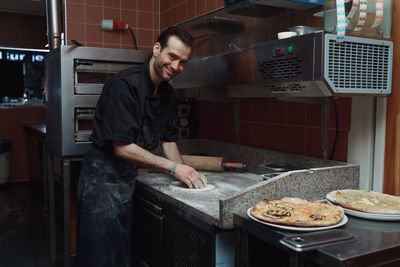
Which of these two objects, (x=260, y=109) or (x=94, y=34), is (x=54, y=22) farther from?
(x=260, y=109)

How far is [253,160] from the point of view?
95.5 inches

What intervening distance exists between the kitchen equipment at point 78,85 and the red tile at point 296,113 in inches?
43.0

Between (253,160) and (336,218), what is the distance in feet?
Result: 3.74

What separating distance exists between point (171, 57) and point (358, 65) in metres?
0.86

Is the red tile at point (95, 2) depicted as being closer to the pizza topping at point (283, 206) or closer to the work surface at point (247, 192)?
the work surface at point (247, 192)

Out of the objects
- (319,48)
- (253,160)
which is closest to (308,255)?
(319,48)

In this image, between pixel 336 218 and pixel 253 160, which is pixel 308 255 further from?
pixel 253 160

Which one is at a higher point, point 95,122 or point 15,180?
point 95,122

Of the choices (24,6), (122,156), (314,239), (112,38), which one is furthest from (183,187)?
(24,6)

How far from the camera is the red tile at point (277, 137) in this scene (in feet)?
7.61

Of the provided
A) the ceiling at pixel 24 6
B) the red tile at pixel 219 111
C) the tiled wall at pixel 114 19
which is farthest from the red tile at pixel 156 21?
the ceiling at pixel 24 6

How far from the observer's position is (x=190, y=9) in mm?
3072

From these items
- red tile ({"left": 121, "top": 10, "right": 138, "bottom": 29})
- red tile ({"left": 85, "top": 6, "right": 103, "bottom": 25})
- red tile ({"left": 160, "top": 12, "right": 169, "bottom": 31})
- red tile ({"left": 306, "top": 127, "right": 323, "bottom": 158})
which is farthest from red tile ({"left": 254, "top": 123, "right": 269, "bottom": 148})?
red tile ({"left": 85, "top": 6, "right": 103, "bottom": 25})

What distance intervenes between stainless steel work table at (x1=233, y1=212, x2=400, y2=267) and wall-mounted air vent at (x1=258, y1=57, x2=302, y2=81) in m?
0.59
